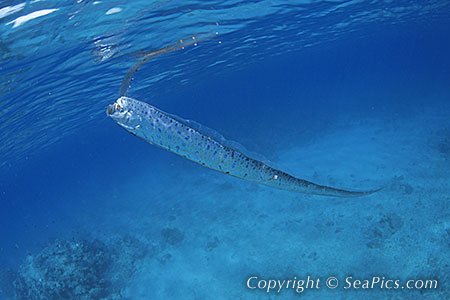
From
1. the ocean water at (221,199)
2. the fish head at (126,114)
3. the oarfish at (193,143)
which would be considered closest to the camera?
the oarfish at (193,143)

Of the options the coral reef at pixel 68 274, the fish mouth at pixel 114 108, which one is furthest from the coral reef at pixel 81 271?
the fish mouth at pixel 114 108

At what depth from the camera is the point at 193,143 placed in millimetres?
3041

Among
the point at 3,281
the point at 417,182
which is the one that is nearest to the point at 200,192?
the point at 417,182

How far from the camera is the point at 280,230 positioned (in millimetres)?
15953

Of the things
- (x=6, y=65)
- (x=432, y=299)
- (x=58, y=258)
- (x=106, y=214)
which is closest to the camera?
(x=432, y=299)

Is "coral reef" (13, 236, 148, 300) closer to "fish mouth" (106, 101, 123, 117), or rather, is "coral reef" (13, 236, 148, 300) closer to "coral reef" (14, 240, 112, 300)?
"coral reef" (14, 240, 112, 300)

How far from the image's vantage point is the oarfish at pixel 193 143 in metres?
3.01

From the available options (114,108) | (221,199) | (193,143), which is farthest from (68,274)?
(193,143)

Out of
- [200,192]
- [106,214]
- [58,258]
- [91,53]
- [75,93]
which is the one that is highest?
[91,53]

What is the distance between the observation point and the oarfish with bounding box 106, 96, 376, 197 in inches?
119

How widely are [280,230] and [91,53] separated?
12.8m

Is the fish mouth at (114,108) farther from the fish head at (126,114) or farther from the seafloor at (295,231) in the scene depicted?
the seafloor at (295,231)

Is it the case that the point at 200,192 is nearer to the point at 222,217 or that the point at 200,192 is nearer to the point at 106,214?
the point at 222,217

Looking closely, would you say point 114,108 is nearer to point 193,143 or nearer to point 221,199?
point 193,143
